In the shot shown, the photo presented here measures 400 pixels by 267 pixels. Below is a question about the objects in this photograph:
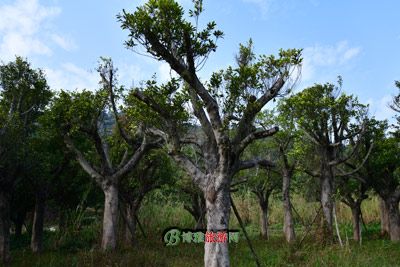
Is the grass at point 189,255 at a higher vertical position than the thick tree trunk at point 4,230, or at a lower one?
lower

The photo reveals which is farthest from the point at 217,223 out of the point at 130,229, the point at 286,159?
the point at 286,159

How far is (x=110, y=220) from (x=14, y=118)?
657 centimetres

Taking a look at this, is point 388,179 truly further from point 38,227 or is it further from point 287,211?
point 38,227

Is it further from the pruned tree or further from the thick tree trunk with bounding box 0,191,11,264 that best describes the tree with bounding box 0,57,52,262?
the pruned tree

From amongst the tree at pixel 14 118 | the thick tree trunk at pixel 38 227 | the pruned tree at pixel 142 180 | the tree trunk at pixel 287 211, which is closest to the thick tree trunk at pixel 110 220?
the tree at pixel 14 118

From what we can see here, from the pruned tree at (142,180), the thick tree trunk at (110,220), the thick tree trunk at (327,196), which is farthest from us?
the pruned tree at (142,180)

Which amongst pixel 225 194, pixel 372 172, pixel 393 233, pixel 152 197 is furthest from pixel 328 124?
pixel 152 197

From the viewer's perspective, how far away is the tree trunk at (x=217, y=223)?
40.8 feet

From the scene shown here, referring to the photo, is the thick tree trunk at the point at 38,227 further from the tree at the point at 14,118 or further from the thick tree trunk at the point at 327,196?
the thick tree trunk at the point at 327,196

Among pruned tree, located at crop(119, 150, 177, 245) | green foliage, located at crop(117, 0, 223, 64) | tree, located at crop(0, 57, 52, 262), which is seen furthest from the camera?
pruned tree, located at crop(119, 150, 177, 245)

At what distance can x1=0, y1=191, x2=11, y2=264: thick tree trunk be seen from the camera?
1855cm

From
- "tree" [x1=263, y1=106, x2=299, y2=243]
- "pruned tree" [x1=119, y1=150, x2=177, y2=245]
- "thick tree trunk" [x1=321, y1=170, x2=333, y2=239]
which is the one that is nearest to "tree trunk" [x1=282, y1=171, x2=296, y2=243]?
"tree" [x1=263, y1=106, x2=299, y2=243]

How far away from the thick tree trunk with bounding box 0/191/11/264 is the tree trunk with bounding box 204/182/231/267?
432 inches

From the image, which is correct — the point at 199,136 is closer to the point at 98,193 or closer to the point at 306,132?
the point at 306,132
